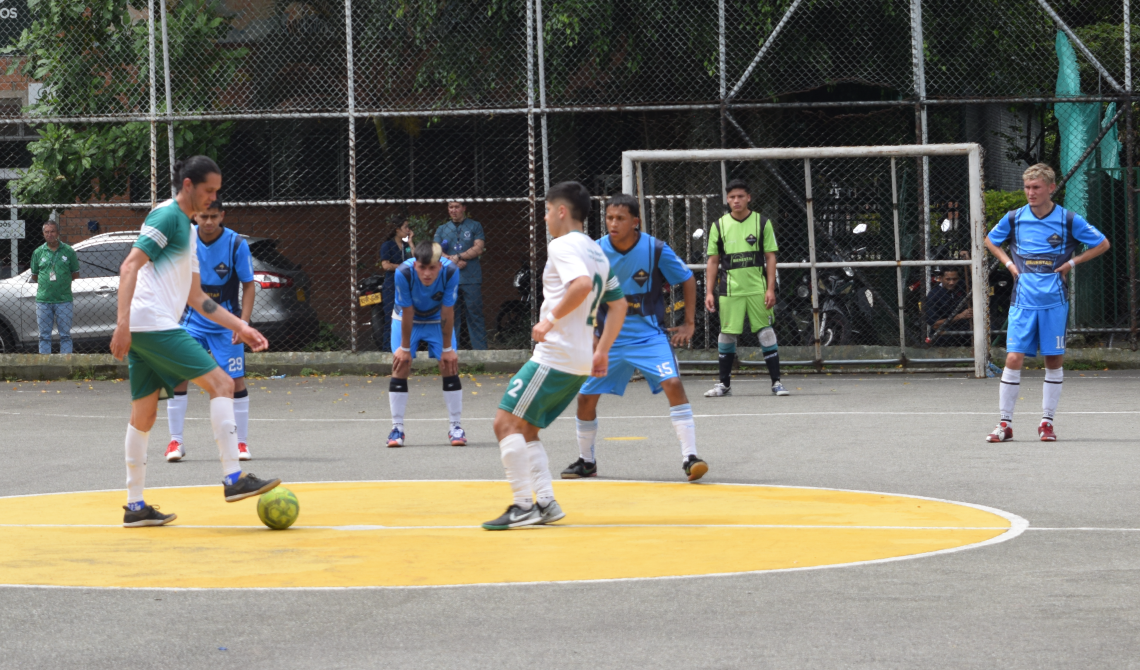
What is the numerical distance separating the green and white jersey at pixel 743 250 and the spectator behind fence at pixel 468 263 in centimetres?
410

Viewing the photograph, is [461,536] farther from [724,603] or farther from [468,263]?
[468,263]

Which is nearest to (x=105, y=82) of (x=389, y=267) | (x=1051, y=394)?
(x=389, y=267)

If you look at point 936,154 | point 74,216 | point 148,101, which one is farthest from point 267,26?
point 936,154

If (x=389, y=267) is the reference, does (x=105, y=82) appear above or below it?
above

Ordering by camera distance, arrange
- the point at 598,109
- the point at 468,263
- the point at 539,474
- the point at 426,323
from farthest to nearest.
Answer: the point at 468,263, the point at 598,109, the point at 426,323, the point at 539,474

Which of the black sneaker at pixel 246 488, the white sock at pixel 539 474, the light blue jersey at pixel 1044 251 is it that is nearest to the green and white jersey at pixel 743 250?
the light blue jersey at pixel 1044 251

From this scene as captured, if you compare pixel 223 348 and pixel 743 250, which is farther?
pixel 743 250

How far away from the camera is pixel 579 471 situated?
969 cm

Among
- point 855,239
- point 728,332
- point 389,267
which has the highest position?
point 855,239

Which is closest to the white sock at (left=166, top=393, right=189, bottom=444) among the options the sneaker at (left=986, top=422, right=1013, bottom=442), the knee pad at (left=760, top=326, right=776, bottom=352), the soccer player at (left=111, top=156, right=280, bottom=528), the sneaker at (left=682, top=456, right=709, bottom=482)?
the soccer player at (left=111, top=156, right=280, bottom=528)

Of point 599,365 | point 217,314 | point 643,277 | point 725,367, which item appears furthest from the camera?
point 725,367

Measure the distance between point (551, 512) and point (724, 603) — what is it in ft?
6.63

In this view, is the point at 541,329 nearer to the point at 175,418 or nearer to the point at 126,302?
the point at 126,302

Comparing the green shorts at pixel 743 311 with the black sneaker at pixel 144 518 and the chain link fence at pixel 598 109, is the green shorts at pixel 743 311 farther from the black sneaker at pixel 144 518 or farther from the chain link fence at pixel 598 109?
the black sneaker at pixel 144 518
